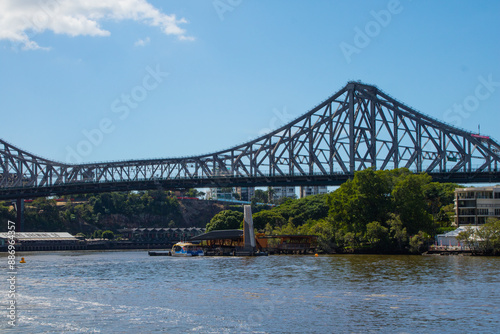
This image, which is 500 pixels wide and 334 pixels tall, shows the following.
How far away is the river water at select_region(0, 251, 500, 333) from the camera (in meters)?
28.8

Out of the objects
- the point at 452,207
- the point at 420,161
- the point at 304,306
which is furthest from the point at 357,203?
the point at 304,306

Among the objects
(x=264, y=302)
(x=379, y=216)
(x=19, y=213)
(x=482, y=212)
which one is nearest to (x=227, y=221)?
(x=379, y=216)

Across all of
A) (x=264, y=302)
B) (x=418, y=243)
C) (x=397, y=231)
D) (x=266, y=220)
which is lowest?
(x=264, y=302)

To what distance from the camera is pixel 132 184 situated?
452 ft

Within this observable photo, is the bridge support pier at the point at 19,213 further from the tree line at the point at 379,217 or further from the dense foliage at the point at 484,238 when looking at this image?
the dense foliage at the point at 484,238

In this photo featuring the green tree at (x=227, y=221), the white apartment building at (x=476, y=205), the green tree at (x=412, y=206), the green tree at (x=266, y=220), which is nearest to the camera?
the green tree at (x=412, y=206)

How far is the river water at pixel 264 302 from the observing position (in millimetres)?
28766

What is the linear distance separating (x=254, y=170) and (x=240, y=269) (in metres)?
80.7

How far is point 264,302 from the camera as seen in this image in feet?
118

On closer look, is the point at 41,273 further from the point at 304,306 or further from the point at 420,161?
the point at 420,161

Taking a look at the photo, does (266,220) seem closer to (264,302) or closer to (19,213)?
(19,213)

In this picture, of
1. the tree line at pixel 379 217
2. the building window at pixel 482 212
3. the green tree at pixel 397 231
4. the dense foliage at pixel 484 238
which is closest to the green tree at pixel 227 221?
the tree line at pixel 379 217

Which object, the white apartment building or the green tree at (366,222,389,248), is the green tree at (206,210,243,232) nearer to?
the green tree at (366,222,389,248)

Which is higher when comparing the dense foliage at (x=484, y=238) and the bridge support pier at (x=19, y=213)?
the bridge support pier at (x=19, y=213)
